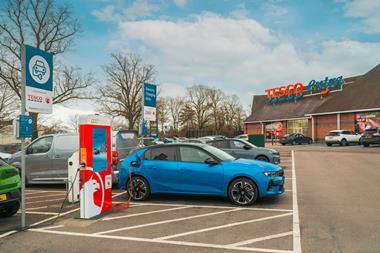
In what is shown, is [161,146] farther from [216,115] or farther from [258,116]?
[216,115]

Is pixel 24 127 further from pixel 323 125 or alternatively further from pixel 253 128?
pixel 253 128

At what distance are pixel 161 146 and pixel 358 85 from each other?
39690 mm

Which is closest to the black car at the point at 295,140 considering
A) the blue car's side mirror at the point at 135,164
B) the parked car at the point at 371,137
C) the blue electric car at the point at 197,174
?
the parked car at the point at 371,137

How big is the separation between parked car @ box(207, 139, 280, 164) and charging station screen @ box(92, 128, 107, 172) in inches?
347

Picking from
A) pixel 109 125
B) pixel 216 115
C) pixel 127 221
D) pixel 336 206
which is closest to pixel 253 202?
pixel 336 206

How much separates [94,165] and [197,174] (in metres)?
2.43

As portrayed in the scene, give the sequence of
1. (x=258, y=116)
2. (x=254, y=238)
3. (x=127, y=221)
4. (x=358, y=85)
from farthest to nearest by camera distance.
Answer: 1. (x=258, y=116)
2. (x=358, y=85)
3. (x=127, y=221)
4. (x=254, y=238)

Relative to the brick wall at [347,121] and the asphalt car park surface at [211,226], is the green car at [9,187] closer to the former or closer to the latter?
the asphalt car park surface at [211,226]

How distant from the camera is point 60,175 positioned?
1120 centimetres

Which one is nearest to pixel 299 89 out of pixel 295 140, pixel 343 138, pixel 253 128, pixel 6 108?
pixel 253 128

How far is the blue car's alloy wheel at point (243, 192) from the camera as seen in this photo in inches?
308

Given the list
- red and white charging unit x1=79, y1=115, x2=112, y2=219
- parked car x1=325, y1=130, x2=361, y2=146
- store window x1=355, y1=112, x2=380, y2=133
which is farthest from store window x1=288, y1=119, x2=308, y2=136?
red and white charging unit x1=79, y1=115, x2=112, y2=219

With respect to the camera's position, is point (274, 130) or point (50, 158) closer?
point (50, 158)

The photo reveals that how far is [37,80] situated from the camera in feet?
21.2
